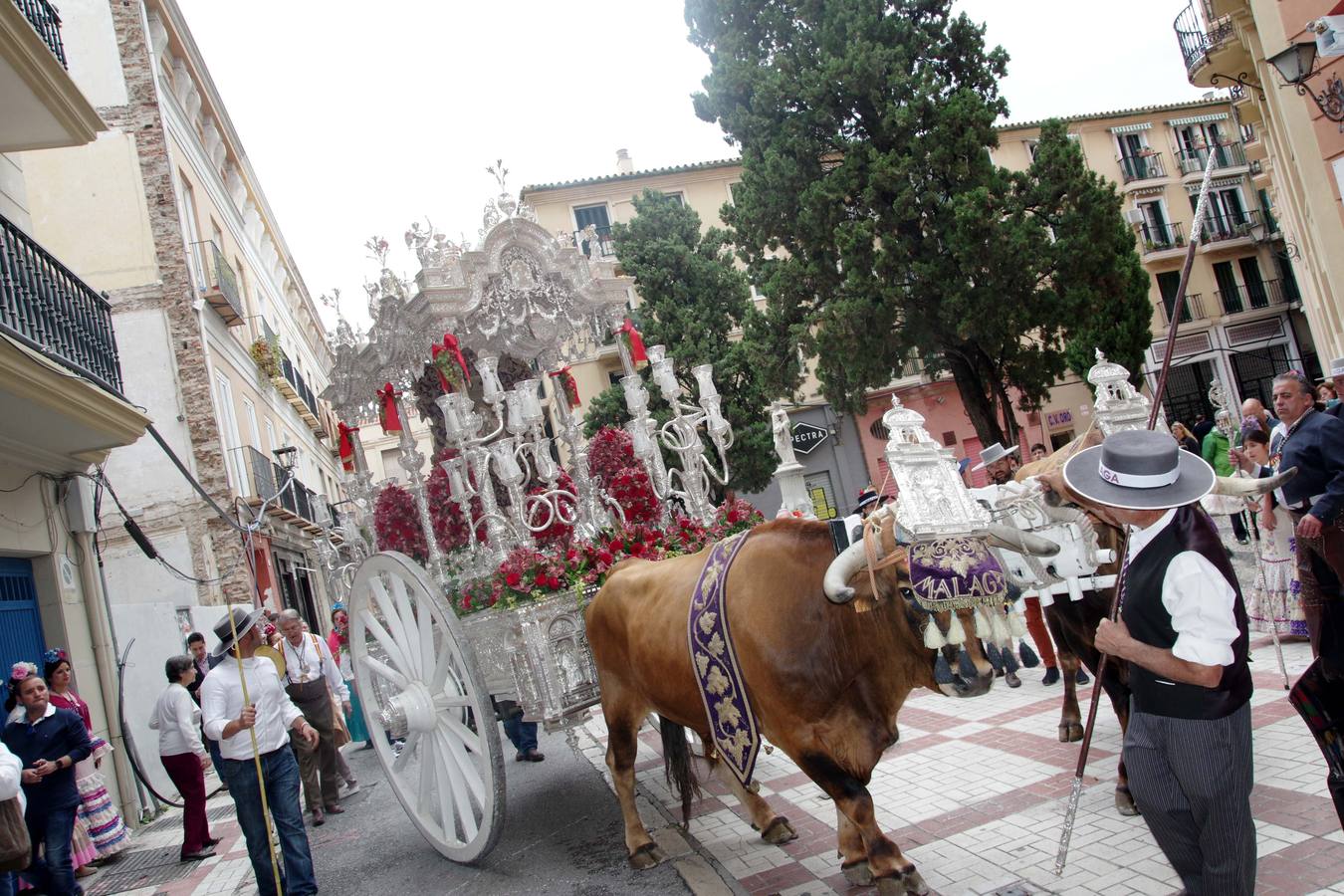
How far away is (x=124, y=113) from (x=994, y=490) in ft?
56.6

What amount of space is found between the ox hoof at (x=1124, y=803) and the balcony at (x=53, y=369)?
7.58 m

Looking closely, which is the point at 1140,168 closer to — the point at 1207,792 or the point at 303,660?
the point at 303,660

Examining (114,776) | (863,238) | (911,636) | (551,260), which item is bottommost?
(114,776)

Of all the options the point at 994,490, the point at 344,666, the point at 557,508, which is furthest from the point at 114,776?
the point at 994,490

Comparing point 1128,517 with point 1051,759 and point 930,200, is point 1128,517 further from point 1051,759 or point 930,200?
point 930,200

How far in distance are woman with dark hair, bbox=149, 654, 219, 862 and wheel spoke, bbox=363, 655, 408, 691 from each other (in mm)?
2603

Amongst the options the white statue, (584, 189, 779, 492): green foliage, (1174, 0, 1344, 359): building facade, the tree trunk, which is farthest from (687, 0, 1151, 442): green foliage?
the white statue

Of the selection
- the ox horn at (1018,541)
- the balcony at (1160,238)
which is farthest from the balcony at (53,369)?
the balcony at (1160,238)

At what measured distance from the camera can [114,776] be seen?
938 cm

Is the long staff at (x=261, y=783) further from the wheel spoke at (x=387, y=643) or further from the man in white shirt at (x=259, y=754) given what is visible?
the wheel spoke at (x=387, y=643)

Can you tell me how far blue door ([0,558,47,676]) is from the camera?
816 centimetres

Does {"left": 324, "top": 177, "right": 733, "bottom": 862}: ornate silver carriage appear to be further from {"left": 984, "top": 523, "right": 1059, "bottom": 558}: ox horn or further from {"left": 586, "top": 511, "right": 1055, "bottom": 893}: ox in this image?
{"left": 984, "top": 523, "right": 1059, "bottom": 558}: ox horn

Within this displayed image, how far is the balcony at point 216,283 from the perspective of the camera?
17031 millimetres

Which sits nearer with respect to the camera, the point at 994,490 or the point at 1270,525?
the point at 994,490
